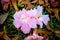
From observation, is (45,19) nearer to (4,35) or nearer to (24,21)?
(24,21)

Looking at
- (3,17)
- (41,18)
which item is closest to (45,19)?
(41,18)

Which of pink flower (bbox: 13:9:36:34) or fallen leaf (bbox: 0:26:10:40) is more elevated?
pink flower (bbox: 13:9:36:34)

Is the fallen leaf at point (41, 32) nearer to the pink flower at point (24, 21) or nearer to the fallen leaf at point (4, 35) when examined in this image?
the pink flower at point (24, 21)

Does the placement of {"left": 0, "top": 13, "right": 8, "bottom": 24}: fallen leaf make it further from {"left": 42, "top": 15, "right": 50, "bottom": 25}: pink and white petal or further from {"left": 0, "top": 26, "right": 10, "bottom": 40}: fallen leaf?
{"left": 42, "top": 15, "right": 50, "bottom": 25}: pink and white petal

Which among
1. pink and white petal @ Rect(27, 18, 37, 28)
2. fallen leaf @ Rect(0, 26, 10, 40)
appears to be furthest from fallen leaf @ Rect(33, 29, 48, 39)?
fallen leaf @ Rect(0, 26, 10, 40)

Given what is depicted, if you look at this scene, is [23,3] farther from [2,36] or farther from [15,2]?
[2,36]

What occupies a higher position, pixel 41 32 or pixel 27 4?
pixel 27 4
